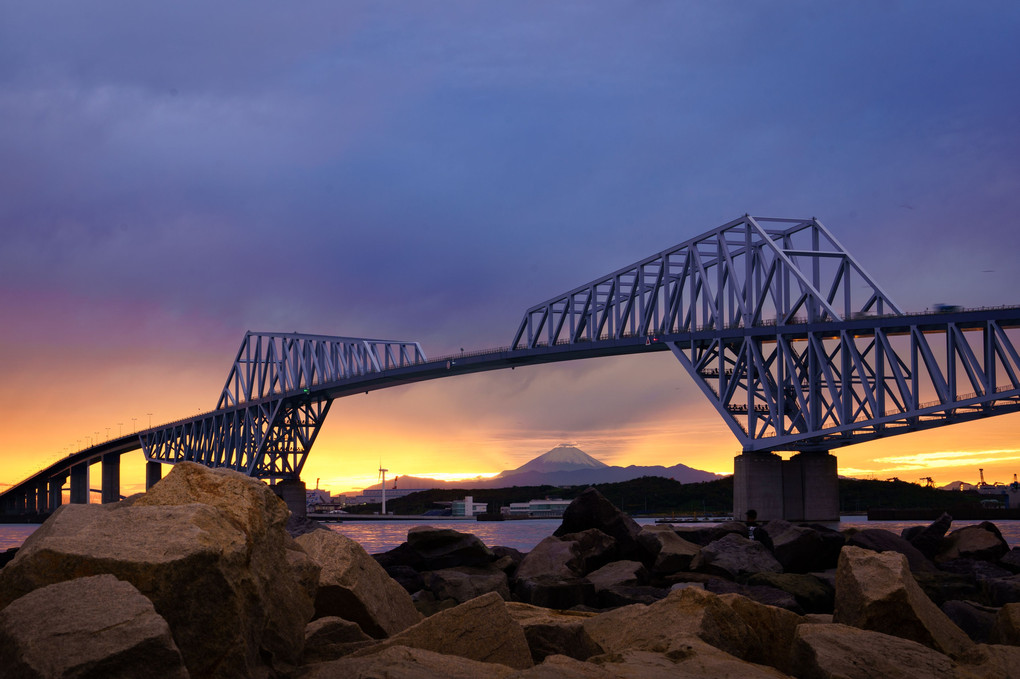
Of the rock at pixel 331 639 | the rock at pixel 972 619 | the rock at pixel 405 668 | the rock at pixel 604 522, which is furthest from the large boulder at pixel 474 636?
the rock at pixel 604 522

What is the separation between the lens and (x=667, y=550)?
710 inches

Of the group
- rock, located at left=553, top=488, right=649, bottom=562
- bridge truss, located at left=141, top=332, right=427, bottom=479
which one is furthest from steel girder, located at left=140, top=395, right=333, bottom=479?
rock, located at left=553, top=488, right=649, bottom=562

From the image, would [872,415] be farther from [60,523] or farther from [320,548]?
[60,523]

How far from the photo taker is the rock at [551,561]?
57.3 feet

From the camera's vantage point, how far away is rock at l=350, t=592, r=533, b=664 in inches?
A: 309

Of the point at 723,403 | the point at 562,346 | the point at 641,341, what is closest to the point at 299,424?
the point at 562,346

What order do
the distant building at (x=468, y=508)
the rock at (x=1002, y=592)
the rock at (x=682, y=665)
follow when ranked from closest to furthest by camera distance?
the rock at (x=682, y=665) < the rock at (x=1002, y=592) < the distant building at (x=468, y=508)

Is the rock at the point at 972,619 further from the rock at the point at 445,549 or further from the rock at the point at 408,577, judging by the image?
the rock at the point at 445,549

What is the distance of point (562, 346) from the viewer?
88438 mm

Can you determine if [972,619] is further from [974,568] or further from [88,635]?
[88,635]

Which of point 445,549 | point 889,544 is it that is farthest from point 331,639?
point 889,544

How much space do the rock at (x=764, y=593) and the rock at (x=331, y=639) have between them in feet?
19.6

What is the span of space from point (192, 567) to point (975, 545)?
19127 millimetres

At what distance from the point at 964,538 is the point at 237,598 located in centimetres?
1928
